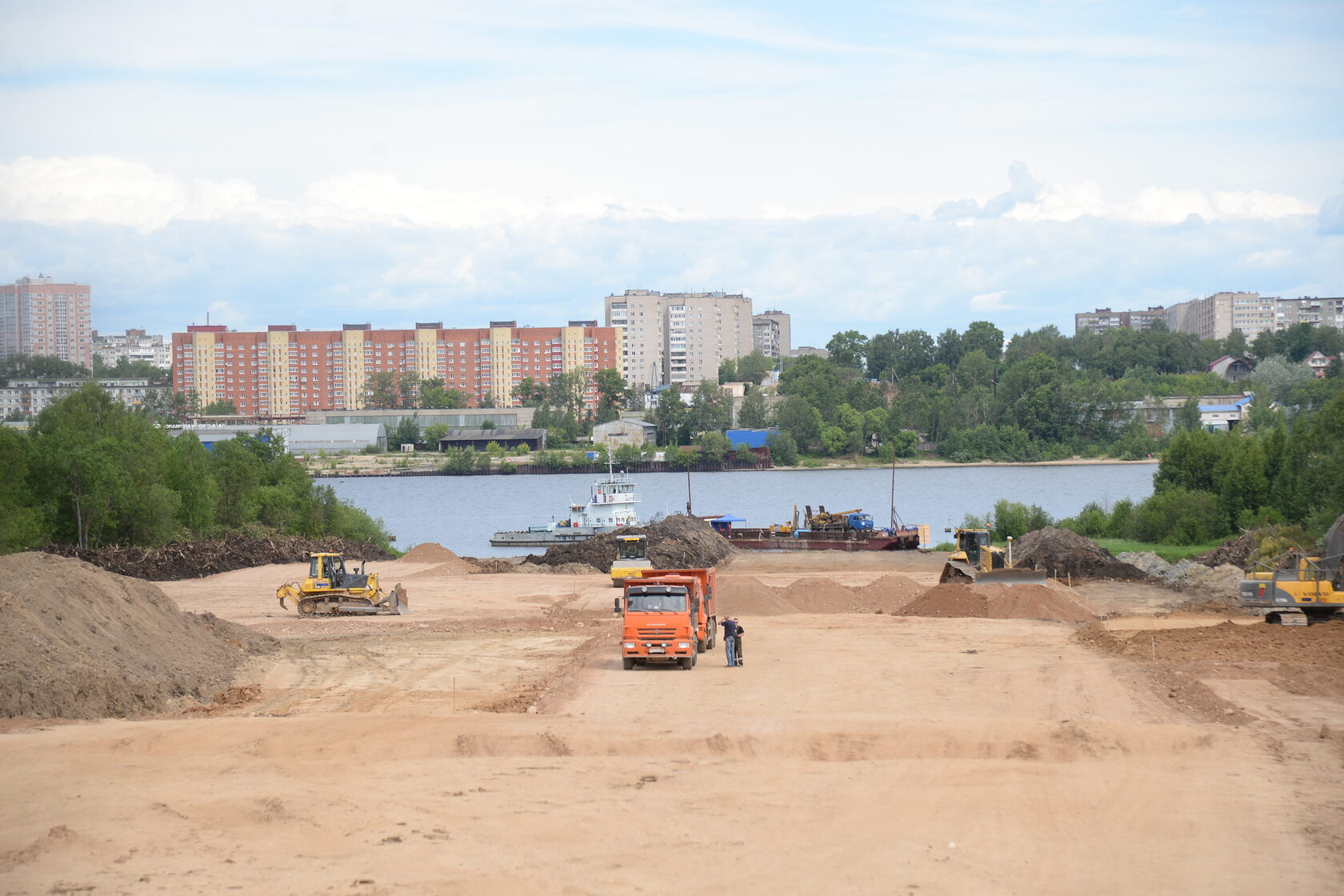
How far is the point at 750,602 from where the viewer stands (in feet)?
127

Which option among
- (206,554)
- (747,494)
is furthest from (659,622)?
(747,494)

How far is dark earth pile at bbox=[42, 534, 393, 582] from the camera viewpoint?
51781mm

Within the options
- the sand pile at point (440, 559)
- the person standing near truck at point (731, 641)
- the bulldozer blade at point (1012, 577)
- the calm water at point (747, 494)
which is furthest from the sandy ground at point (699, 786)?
the calm water at point (747, 494)

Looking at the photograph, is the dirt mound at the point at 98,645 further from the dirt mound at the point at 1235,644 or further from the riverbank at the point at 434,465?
the riverbank at the point at 434,465

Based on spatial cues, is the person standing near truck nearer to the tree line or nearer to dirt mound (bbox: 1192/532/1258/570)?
dirt mound (bbox: 1192/532/1258/570)

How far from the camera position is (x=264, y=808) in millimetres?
14461

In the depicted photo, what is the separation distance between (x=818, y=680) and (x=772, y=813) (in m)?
9.86

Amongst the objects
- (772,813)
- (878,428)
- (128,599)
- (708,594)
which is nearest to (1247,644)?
(708,594)

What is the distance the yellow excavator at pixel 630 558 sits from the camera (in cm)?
4572

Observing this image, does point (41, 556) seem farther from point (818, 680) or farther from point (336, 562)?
point (818, 680)

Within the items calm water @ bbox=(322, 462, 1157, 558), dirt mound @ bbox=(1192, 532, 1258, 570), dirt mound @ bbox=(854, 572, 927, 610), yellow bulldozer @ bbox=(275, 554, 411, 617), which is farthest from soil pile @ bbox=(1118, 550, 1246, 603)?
yellow bulldozer @ bbox=(275, 554, 411, 617)

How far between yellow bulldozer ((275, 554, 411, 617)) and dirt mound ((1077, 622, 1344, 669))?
20730mm

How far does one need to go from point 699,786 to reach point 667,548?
39293mm

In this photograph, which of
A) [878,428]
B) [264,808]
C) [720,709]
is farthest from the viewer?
[878,428]
